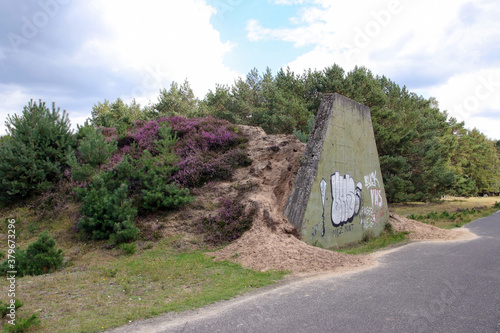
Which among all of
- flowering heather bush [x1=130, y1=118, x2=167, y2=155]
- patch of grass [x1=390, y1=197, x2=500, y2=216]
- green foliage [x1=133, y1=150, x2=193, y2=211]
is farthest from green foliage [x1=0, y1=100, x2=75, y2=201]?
patch of grass [x1=390, y1=197, x2=500, y2=216]

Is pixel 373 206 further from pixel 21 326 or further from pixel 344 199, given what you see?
pixel 21 326

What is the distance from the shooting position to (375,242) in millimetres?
11305

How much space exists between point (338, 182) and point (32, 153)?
1121cm

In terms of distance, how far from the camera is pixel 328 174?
10.1 m

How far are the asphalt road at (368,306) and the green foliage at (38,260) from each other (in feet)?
14.0

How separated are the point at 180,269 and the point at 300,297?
3.00 metres

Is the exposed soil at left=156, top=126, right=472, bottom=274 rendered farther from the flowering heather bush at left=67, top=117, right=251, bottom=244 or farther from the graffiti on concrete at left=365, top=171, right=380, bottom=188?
the graffiti on concrete at left=365, top=171, right=380, bottom=188

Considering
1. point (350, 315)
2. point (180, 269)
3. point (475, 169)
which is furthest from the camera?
point (475, 169)

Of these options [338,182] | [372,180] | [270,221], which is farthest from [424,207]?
[270,221]

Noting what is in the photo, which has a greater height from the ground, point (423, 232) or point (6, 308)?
point (6, 308)

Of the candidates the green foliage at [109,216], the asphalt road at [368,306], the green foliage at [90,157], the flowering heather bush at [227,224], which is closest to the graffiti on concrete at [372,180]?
the flowering heather bush at [227,224]

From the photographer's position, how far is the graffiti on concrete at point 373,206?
12.0 metres

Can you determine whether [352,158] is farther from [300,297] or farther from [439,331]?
[439,331]

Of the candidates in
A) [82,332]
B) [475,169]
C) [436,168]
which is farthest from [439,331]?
[475,169]
